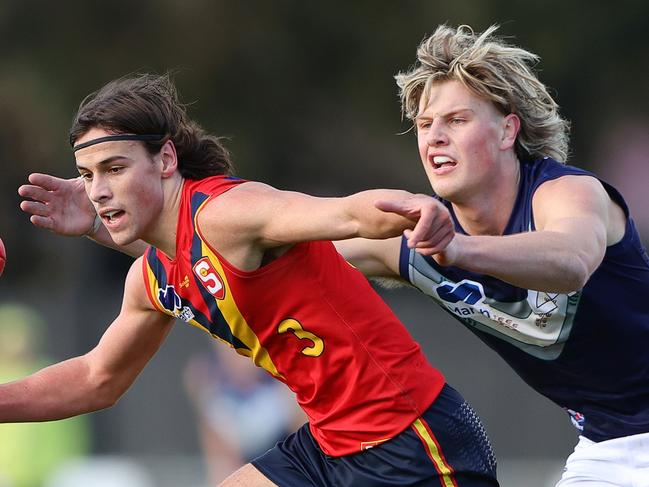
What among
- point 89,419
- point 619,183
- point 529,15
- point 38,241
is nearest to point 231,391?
point 89,419

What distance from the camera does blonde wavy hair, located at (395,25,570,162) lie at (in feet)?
16.3

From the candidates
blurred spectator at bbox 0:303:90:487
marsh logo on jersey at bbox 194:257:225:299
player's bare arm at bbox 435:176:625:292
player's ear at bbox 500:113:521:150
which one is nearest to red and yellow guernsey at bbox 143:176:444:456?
marsh logo on jersey at bbox 194:257:225:299

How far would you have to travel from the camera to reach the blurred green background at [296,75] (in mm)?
15461

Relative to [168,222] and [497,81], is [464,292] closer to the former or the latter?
[497,81]

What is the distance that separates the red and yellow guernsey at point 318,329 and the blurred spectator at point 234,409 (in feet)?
16.7

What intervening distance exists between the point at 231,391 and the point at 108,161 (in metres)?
5.64

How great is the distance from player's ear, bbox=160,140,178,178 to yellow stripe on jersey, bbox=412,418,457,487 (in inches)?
46.9

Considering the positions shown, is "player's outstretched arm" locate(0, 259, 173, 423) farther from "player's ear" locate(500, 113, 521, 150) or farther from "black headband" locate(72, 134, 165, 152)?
"player's ear" locate(500, 113, 521, 150)

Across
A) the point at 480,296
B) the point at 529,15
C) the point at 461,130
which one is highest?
the point at 529,15

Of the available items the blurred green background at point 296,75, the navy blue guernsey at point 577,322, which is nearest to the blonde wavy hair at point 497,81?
the navy blue guernsey at point 577,322

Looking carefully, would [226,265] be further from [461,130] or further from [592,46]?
[592,46]

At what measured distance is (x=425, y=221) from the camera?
12.0 feet

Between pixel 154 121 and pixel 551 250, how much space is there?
1540 millimetres

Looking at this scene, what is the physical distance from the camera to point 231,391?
1007 centimetres
